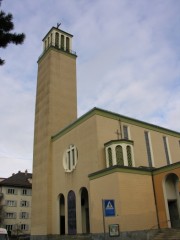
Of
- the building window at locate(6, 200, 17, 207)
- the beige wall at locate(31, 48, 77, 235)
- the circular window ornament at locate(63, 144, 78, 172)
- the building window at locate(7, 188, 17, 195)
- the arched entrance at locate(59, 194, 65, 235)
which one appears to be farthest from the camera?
the building window at locate(7, 188, 17, 195)

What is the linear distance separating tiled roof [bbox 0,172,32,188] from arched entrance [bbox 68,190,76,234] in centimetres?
2806

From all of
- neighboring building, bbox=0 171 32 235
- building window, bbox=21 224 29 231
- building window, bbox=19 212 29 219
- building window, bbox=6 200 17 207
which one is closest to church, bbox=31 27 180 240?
Answer: neighboring building, bbox=0 171 32 235

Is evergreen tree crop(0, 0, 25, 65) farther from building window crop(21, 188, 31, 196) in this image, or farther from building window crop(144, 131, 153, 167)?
building window crop(21, 188, 31, 196)

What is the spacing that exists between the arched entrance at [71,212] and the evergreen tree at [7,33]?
1770 centimetres

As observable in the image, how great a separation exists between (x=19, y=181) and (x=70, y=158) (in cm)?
2974

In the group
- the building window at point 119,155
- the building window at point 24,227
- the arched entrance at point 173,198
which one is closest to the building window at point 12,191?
the building window at point 24,227

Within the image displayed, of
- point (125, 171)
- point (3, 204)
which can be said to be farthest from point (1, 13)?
point (3, 204)

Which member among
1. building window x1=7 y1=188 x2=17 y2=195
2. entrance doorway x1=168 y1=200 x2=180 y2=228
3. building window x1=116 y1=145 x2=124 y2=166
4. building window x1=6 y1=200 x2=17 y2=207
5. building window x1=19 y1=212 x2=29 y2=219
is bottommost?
entrance doorway x1=168 y1=200 x2=180 y2=228

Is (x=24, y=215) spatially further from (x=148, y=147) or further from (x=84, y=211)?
(x=148, y=147)

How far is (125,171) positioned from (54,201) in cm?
1169

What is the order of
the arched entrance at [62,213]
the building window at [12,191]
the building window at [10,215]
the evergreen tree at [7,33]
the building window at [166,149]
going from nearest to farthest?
the evergreen tree at [7,33] → the arched entrance at [62,213] → the building window at [166,149] → the building window at [10,215] → the building window at [12,191]

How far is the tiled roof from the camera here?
52.5m

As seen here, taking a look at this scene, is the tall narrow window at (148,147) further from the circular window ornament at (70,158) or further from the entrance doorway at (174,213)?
the circular window ornament at (70,158)

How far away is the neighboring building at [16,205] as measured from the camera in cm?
4953
